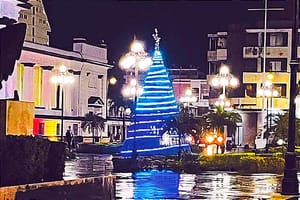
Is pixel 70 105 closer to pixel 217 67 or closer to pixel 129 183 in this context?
pixel 217 67

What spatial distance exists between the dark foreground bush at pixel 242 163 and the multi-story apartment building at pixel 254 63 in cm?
4486

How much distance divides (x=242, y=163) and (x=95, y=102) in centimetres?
5757

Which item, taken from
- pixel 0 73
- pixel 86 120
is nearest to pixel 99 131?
pixel 86 120

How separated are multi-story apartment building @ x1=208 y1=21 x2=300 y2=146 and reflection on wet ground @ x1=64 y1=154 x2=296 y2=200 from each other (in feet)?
161

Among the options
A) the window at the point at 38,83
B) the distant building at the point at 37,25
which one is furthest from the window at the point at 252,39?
the window at the point at 38,83

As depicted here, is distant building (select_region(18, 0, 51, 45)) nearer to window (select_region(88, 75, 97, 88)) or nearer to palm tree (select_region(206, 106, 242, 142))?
window (select_region(88, 75, 97, 88))

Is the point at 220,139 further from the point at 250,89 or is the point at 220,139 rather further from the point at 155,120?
the point at 250,89

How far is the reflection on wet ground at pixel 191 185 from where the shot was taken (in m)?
24.4

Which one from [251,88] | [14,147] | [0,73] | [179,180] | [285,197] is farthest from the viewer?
[251,88]

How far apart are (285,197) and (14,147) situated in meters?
11.5

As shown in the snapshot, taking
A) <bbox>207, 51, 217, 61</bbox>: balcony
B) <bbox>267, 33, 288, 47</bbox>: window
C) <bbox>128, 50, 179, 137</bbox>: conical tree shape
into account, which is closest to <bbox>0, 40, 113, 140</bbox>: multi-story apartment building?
<bbox>207, 51, 217, 61</bbox>: balcony

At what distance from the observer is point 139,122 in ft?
142

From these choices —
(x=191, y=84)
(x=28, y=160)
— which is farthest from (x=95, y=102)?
(x=28, y=160)

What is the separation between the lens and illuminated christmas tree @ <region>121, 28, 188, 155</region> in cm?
4284
